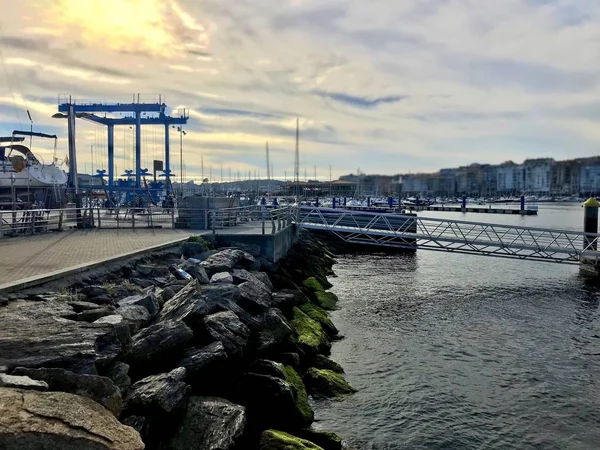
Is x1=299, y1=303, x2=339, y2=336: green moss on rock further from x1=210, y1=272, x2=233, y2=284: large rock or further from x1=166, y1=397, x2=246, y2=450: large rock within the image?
x1=166, y1=397, x2=246, y2=450: large rock

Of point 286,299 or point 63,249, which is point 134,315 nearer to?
point 286,299

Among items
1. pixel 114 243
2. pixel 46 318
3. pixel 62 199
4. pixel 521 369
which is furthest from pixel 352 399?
pixel 62 199

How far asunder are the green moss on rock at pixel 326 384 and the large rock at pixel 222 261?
4.32 metres

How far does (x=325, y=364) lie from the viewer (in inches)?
436

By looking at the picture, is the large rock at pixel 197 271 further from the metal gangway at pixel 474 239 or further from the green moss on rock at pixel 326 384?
the metal gangway at pixel 474 239

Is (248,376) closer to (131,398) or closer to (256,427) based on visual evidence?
Result: (256,427)

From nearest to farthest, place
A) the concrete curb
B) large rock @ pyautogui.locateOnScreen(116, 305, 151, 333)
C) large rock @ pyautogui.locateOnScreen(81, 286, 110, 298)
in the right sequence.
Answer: large rock @ pyautogui.locateOnScreen(116, 305, 151, 333) < the concrete curb < large rock @ pyautogui.locateOnScreen(81, 286, 110, 298)

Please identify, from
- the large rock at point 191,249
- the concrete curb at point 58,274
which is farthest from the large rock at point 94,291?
the large rock at point 191,249

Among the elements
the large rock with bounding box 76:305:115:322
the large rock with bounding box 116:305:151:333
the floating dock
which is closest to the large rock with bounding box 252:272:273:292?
the large rock with bounding box 116:305:151:333

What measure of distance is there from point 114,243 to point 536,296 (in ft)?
52.4

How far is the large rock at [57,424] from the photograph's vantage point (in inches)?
168

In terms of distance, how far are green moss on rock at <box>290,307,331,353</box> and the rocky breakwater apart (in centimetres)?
10

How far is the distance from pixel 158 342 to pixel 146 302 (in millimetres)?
1769

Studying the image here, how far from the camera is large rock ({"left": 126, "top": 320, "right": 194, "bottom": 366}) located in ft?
23.0
